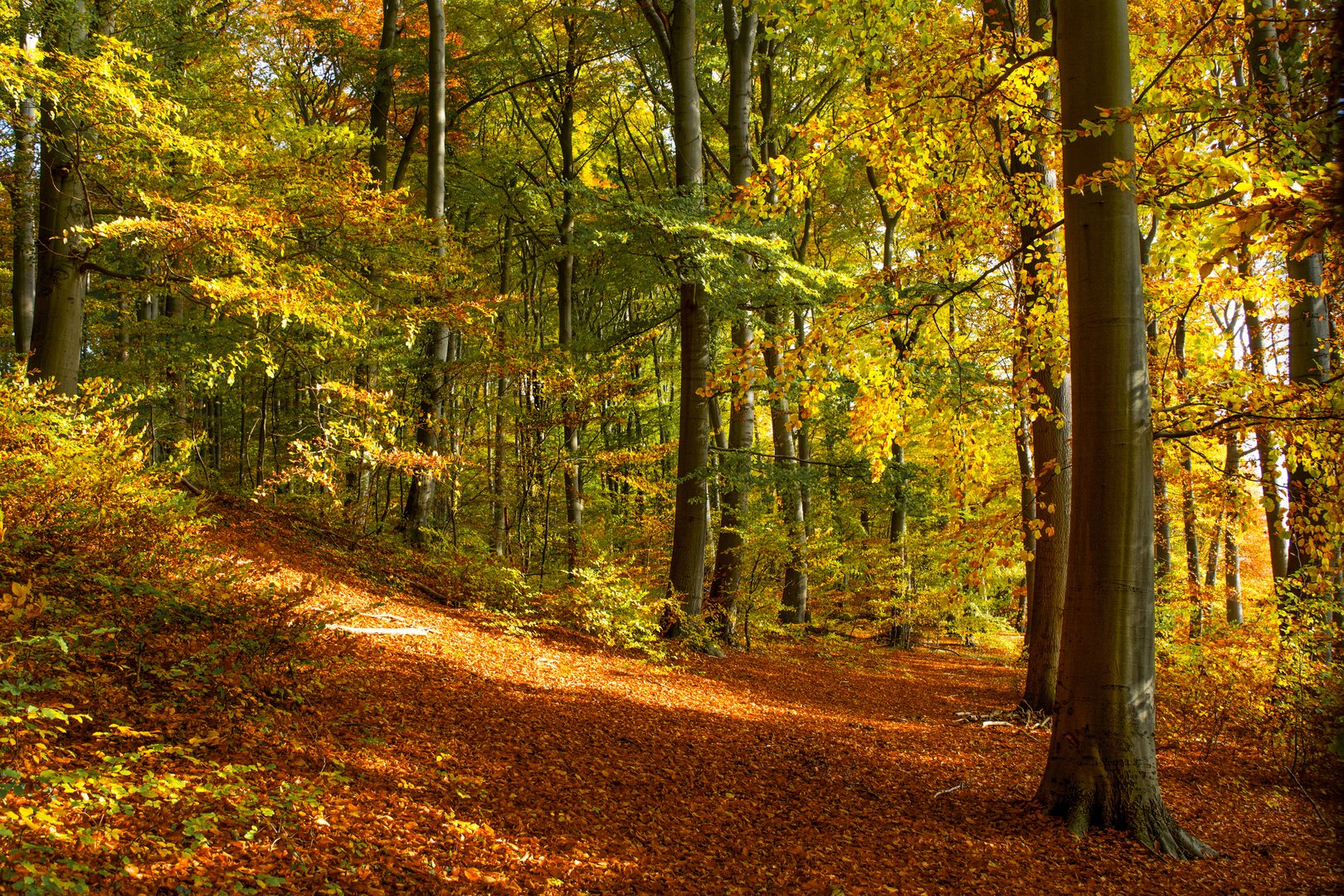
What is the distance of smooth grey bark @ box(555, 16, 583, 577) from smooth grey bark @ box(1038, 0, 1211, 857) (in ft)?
26.3

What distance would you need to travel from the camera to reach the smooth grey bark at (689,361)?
10.4 m

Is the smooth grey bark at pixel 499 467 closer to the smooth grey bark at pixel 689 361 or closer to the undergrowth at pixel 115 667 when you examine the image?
the smooth grey bark at pixel 689 361

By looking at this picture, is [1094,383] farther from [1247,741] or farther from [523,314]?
[523,314]

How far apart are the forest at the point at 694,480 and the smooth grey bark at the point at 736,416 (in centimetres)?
10

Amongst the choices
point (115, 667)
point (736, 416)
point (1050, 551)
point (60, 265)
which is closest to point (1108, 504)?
point (1050, 551)

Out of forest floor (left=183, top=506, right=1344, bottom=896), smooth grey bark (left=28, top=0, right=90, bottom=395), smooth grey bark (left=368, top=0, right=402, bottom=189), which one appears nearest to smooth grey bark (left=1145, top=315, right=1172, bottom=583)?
forest floor (left=183, top=506, right=1344, bottom=896)

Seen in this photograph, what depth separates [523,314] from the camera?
20.8 meters

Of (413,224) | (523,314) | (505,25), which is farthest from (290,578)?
(523,314)

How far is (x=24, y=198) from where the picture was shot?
27.7ft

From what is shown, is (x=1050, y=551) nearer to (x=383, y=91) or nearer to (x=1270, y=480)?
(x=1270, y=480)

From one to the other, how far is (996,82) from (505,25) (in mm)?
12028

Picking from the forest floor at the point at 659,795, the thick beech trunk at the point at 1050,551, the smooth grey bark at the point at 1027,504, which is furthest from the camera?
the thick beech trunk at the point at 1050,551

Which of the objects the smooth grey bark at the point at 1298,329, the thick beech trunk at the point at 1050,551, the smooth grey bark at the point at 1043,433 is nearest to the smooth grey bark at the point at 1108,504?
the smooth grey bark at the point at 1298,329

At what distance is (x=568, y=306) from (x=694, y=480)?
23.8 feet
